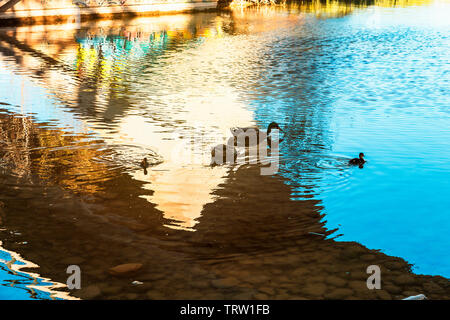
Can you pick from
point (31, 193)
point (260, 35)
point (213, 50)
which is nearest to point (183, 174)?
point (31, 193)

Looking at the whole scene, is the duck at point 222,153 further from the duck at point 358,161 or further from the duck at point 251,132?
the duck at point 358,161

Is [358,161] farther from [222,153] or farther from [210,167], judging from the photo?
[210,167]

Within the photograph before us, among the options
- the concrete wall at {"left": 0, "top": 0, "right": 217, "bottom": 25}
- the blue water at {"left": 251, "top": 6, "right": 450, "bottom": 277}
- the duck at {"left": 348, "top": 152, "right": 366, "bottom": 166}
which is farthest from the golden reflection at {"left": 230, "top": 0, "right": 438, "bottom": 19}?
the duck at {"left": 348, "top": 152, "right": 366, "bottom": 166}

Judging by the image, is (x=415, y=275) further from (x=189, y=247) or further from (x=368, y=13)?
(x=368, y=13)

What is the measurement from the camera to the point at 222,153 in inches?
496

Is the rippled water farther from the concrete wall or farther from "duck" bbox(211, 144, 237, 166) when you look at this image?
the concrete wall

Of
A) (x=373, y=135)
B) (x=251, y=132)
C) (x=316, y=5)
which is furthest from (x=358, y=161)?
(x=316, y=5)

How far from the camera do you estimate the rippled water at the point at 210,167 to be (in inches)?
337

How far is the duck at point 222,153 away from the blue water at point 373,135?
116cm

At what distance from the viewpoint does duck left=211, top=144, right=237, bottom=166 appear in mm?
12184

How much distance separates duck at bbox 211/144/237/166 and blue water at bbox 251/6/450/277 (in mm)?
1157

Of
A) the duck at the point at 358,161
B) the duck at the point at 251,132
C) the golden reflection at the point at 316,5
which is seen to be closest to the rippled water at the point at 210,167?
the duck at the point at 358,161

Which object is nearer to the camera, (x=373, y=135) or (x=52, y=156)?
(x=52, y=156)

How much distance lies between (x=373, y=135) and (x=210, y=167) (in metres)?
4.64
